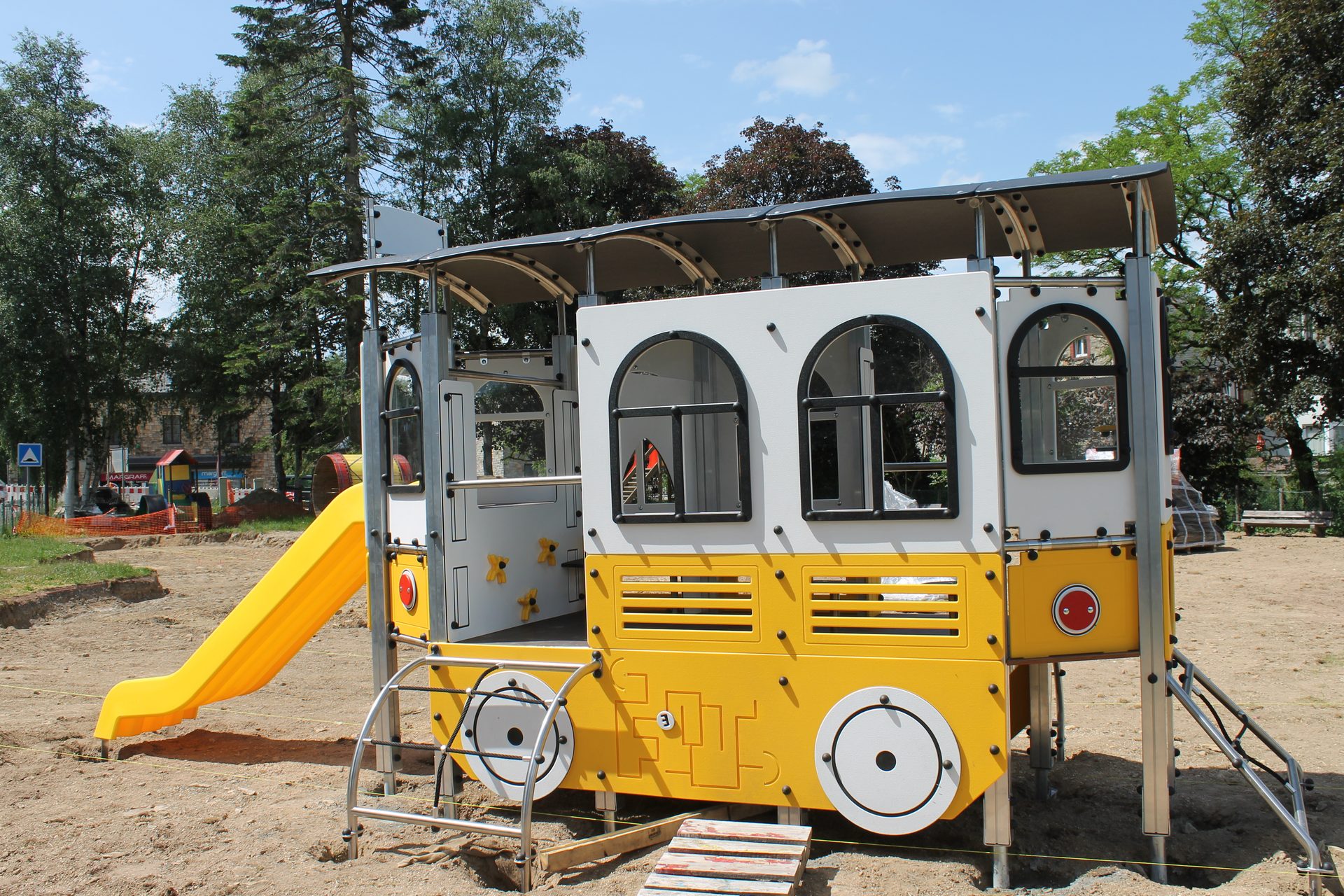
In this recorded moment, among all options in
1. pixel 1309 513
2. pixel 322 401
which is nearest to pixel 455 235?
pixel 322 401

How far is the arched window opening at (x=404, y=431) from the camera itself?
296 inches

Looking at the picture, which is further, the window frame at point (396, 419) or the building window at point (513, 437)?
the building window at point (513, 437)

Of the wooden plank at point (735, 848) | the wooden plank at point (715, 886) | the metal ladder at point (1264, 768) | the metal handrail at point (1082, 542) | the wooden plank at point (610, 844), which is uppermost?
the metal handrail at point (1082, 542)

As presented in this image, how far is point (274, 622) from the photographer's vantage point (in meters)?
8.48

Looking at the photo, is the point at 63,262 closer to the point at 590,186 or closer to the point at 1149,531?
the point at 590,186

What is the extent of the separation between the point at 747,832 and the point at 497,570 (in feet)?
9.12

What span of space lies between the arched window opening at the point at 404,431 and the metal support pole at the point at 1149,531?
475 cm

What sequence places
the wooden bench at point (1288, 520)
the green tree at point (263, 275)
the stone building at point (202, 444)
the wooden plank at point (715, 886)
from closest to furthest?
the wooden plank at point (715, 886) < the wooden bench at point (1288, 520) < the green tree at point (263, 275) < the stone building at point (202, 444)

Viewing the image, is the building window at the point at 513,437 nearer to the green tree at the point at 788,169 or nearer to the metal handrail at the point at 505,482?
the metal handrail at the point at 505,482

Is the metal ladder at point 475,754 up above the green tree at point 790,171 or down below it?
below

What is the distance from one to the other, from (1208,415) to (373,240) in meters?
24.8

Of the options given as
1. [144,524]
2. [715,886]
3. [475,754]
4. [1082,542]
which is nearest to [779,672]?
[715,886]

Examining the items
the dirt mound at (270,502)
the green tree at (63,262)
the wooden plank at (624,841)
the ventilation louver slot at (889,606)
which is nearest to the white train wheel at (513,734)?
the wooden plank at (624,841)

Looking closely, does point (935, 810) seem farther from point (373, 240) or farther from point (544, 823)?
point (373, 240)
